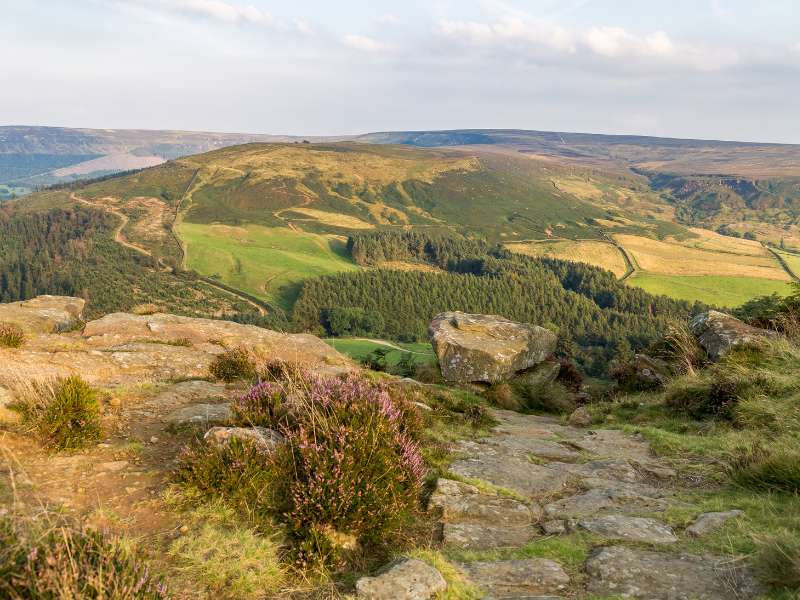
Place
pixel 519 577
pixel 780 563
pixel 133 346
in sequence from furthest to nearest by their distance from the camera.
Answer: pixel 133 346, pixel 519 577, pixel 780 563

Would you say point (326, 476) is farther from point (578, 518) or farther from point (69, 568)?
point (578, 518)

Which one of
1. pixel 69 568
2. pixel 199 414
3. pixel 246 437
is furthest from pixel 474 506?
pixel 199 414

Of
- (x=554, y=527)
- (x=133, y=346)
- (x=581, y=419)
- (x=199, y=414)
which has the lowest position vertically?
(x=581, y=419)

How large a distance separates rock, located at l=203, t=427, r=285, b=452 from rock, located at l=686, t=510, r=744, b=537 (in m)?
5.60

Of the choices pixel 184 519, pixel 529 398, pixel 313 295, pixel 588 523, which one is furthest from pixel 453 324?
pixel 313 295

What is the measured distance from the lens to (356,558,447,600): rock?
15.6 ft

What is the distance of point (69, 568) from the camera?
12.6ft

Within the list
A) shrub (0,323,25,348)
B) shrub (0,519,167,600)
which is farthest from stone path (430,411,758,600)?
shrub (0,323,25,348)

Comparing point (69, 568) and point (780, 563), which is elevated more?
point (69, 568)

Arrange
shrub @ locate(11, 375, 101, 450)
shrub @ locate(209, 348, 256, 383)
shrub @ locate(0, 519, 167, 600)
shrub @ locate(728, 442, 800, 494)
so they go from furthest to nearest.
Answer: shrub @ locate(209, 348, 256, 383) → shrub @ locate(11, 375, 101, 450) → shrub @ locate(728, 442, 800, 494) → shrub @ locate(0, 519, 167, 600)

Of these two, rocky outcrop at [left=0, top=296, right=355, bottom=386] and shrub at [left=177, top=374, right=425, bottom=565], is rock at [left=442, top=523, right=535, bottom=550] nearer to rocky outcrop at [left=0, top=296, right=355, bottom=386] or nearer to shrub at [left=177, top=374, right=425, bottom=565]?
shrub at [left=177, top=374, right=425, bottom=565]

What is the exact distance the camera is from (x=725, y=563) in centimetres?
532

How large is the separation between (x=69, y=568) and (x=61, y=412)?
489 centimetres

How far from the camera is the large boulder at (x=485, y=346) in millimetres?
22719
